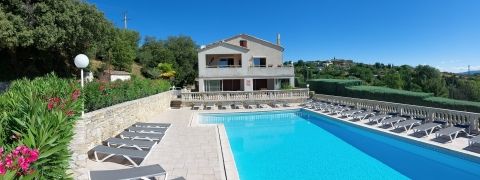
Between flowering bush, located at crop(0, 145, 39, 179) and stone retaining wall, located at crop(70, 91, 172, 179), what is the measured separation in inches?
114

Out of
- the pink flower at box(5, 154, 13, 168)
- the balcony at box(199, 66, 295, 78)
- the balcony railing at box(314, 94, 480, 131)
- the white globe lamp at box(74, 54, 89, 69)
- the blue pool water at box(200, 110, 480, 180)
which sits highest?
the balcony at box(199, 66, 295, 78)

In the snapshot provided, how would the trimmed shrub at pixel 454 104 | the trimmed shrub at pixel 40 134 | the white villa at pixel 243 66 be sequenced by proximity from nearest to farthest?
the trimmed shrub at pixel 40 134 → the trimmed shrub at pixel 454 104 → the white villa at pixel 243 66

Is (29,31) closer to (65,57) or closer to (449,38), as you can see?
(65,57)

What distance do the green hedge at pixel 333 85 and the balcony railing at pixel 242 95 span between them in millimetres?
3097

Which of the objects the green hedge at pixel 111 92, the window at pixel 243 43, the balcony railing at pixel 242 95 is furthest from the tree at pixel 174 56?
the green hedge at pixel 111 92

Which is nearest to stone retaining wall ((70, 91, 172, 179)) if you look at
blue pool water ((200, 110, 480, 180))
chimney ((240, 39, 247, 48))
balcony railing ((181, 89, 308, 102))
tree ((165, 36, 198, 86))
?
blue pool water ((200, 110, 480, 180))

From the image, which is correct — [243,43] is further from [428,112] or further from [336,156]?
[336,156]

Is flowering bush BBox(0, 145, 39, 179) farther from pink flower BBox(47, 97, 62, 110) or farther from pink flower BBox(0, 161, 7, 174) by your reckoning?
pink flower BBox(47, 97, 62, 110)

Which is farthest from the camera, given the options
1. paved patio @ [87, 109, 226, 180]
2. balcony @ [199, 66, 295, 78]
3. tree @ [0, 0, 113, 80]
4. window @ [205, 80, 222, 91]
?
window @ [205, 80, 222, 91]

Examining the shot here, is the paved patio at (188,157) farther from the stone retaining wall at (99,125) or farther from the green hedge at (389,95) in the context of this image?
the green hedge at (389,95)

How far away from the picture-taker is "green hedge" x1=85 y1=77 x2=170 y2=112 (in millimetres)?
10883

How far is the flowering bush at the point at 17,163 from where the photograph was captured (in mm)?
2660

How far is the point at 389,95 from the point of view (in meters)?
20.6

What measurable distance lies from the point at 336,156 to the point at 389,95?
11545mm
